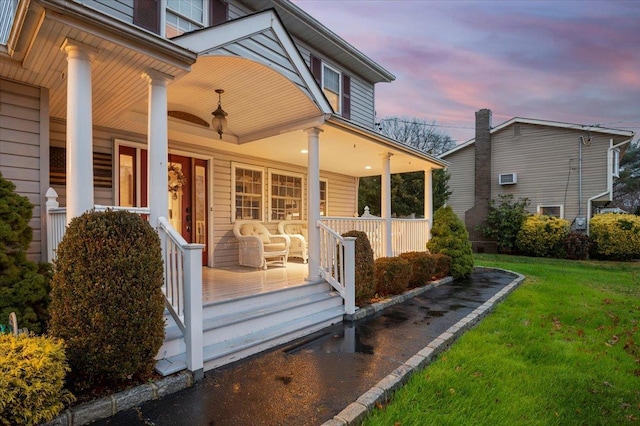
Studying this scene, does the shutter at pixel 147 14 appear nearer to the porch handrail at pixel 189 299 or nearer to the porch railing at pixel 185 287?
the porch railing at pixel 185 287

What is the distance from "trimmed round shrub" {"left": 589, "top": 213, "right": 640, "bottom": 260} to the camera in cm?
1276

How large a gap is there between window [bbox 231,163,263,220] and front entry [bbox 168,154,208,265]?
0.75 meters

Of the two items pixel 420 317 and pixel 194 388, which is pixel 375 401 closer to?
pixel 194 388

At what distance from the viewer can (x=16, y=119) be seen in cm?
386

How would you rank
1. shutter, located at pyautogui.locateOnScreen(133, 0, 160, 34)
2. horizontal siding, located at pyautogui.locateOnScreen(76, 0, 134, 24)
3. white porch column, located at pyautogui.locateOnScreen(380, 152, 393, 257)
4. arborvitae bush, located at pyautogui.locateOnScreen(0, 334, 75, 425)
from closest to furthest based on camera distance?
1. arborvitae bush, located at pyautogui.locateOnScreen(0, 334, 75, 425)
2. horizontal siding, located at pyautogui.locateOnScreen(76, 0, 134, 24)
3. shutter, located at pyautogui.locateOnScreen(133, 0, 160, 34)
4. white porch column, located at pyautogui.locateOnScreen(380, 152, 393, 257)

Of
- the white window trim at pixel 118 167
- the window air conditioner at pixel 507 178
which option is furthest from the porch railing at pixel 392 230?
the window air conditioner at pixel 507 178

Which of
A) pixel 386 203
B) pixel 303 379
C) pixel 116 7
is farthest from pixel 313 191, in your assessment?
pixel 116 7

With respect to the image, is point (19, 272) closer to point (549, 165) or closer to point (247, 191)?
point (247, 191)

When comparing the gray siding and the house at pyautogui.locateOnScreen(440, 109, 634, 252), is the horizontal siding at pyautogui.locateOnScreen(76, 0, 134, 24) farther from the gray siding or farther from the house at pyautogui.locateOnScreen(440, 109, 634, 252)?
the house at pyautogui.locateOnScreen(440, 109, 634, 252)

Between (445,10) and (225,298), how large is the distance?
9.87 metres

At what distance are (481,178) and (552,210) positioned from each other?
3.50 m

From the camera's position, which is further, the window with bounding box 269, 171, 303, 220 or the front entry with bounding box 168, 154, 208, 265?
the window with bounding box 269, 171, 303, 220

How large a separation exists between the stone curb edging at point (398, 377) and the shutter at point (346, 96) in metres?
6.61

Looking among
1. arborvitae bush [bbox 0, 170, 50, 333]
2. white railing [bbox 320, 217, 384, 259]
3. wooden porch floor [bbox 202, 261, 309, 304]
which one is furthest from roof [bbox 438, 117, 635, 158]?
arborvitae bush [bbox 0, 170, 50, 333]
